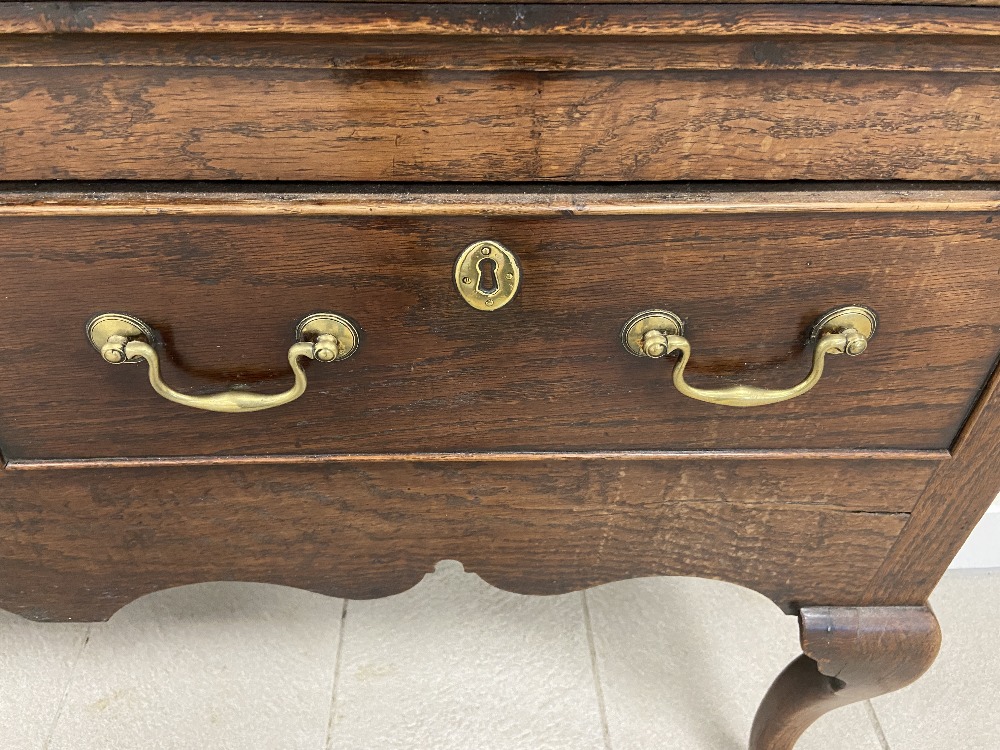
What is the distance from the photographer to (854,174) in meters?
0.39

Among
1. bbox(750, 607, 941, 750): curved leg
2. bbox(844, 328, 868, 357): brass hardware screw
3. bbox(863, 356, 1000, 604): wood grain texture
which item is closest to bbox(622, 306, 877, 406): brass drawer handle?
bbox(844, 328, 868, 357): brass hardware screw

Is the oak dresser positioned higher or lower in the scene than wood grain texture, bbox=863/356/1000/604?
higher

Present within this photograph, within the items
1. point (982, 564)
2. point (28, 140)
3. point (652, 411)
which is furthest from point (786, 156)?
point (982, 564)

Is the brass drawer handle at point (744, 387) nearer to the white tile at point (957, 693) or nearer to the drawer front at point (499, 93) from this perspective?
the drawer front at point (499, 93)

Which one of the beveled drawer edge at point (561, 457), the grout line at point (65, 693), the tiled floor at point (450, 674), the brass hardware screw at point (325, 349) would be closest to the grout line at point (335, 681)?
the tiled floor at point (450, 674)

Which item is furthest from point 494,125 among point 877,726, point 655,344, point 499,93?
point 877,726

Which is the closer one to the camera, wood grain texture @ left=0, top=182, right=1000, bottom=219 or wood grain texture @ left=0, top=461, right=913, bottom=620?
wood grain texture @ left=0, top=182, right=1000, bottom=219

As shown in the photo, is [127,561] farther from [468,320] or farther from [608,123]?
[608,123]

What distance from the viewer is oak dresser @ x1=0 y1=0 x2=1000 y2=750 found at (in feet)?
1.14

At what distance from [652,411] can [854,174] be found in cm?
17

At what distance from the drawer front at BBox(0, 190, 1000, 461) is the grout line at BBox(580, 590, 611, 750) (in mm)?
470

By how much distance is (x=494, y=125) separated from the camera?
368 millimetres

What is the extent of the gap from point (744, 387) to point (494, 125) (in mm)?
198

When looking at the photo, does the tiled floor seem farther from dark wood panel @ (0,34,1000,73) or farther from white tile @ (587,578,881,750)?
dark wood panel @ (0,34,1000,73)
